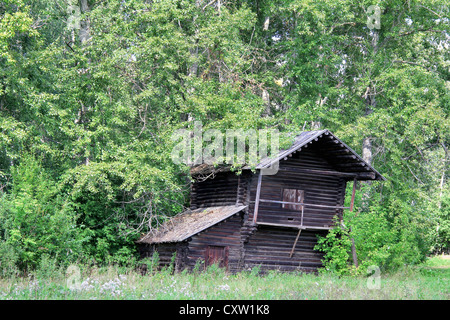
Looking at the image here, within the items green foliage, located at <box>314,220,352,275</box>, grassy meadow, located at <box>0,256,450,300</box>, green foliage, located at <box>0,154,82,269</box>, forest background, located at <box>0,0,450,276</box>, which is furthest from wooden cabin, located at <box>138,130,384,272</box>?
grassy meadow, located at <box>0,256,450,300</box>

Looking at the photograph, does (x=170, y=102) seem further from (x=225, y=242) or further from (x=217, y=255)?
(x=217, y=255)

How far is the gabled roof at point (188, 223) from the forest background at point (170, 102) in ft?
2.92

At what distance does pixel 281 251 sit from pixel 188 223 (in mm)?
4740

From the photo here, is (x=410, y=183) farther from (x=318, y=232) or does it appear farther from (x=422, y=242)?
(x=318, y=232)

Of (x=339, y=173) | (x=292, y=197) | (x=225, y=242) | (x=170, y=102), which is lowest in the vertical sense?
(x=225, y=242)

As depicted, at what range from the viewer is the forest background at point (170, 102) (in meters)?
26.5

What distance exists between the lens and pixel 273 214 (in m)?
27.1

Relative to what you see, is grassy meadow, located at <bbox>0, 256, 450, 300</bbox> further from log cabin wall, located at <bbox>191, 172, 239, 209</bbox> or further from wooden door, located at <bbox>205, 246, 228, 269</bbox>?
log cabin wall, located at <bbox>191, 172, 239, 209</bbox>

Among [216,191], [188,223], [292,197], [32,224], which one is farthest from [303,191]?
[32,224]

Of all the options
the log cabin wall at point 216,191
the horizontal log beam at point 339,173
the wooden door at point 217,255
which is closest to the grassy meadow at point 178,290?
the wooden door at point 217,255

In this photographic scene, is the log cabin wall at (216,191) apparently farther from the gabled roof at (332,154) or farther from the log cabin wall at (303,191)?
the log cabin wall at (303,191)

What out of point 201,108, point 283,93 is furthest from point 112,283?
point 283,93

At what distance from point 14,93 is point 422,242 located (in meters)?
27.1

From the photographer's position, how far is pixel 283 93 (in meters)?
38.6
